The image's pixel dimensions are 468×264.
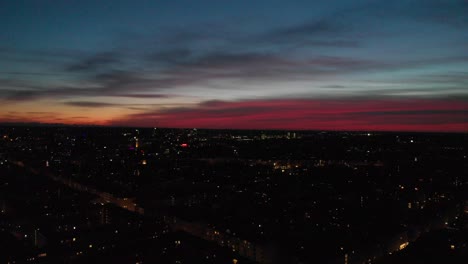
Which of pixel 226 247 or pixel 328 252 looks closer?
pixel 328 252

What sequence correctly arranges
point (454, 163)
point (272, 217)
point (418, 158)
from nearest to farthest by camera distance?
point (272, 217) < point (454, 163) < point (418, 158)

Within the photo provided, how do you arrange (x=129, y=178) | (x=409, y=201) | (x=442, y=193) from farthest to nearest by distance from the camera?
(x=129, y=178), (x=442, y=193), (x=409, y=201)

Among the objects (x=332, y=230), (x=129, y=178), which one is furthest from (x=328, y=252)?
(x=129, y=178)

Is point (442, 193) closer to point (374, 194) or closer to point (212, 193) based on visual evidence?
point (374, 194)

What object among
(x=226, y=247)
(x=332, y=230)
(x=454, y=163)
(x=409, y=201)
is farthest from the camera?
(x=454, y=163)

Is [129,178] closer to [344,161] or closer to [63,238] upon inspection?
[63,238]

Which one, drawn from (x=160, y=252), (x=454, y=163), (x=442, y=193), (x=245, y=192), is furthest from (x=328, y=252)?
(x=454, y=163)
